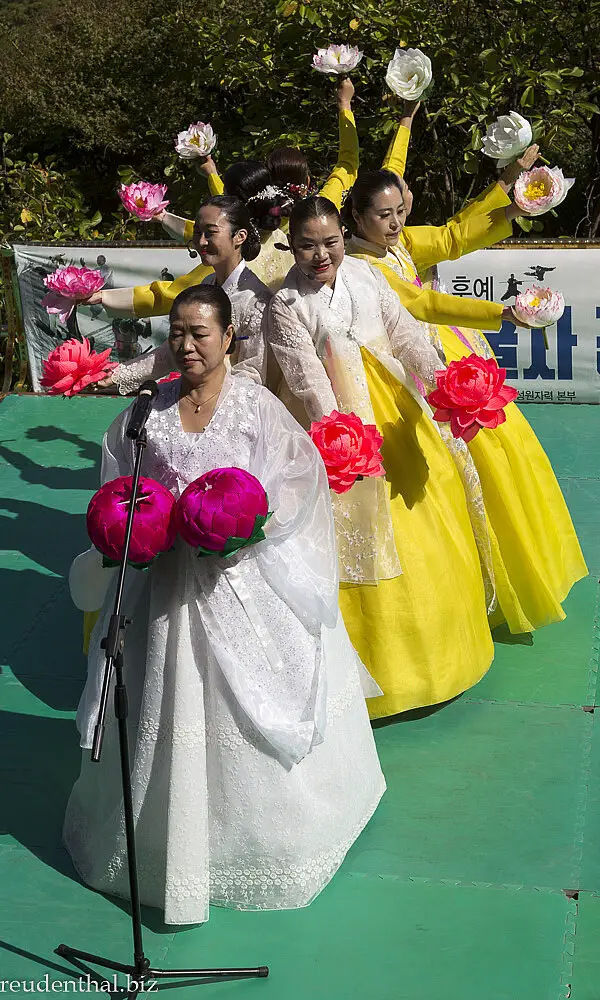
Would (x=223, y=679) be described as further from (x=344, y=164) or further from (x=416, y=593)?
(x=344, y=164)

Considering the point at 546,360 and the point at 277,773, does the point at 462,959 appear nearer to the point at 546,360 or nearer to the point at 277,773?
the point at 277,773

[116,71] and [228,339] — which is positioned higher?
[116,71]

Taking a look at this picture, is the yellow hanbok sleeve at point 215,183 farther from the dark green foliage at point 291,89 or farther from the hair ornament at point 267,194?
the dark green foliage at point 291,89

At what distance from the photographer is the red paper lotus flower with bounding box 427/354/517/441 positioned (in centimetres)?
470

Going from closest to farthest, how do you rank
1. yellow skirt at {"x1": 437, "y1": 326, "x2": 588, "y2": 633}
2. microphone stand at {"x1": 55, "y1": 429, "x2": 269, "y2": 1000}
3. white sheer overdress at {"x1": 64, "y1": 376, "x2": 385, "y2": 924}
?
1. microphone stand at {"x1": 55, "y1": 429, "x2": 269, "y2": 1000}
2. white sheer overdress at {"x1": 64, "y1": 376, "x2": 385, "y2": 924}
3. yellow skirt at {"x1": 437, "y1": 326, "x2": 588, "y2": 633}

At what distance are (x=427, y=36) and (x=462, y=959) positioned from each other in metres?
8.36

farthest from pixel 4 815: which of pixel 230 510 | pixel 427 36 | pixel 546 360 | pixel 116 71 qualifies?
pixel 116 71

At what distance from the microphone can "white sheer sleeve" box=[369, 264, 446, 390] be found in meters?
1.49

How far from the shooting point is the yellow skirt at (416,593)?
16.6ft

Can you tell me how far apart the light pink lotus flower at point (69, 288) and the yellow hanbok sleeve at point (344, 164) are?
1.52 metres

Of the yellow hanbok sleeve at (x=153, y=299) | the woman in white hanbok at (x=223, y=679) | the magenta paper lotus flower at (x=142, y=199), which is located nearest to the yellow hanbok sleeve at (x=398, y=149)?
the magenta paper lotus flower at (x=142, y=199)

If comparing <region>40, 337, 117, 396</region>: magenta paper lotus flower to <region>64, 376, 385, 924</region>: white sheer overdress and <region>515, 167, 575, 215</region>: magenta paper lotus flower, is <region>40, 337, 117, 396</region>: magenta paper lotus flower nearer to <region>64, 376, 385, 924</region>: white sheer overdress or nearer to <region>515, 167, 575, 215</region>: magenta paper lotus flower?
<region>64, 376, 385, 924</region>: white sheer overdress

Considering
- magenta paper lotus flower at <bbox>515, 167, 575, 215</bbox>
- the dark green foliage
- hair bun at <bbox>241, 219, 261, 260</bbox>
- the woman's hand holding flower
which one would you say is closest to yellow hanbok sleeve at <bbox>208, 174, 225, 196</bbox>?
the woman's hand holding flower

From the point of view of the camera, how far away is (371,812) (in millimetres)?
4465
